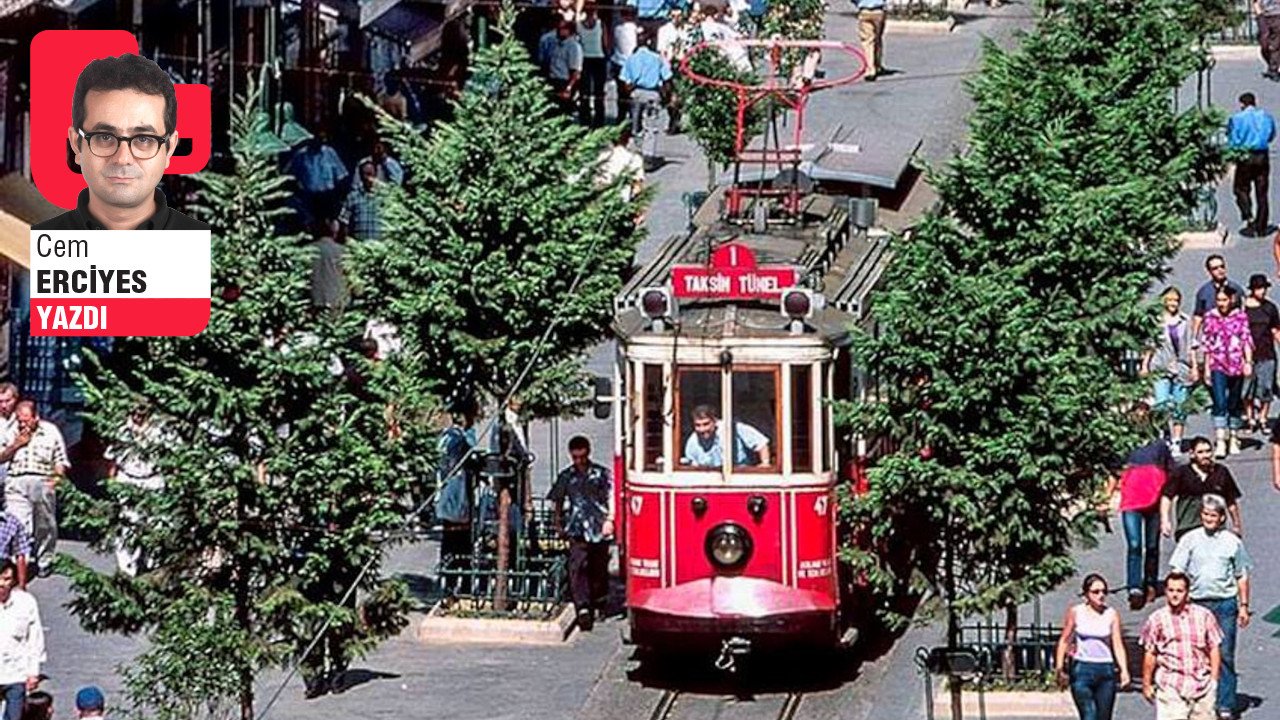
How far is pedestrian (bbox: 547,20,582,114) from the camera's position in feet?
160

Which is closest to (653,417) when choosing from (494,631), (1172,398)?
(494,631)

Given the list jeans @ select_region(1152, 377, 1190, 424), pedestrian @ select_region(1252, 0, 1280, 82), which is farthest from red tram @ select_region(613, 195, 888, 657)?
pedestrian @ select_region(1252, 0, 1280, 82)

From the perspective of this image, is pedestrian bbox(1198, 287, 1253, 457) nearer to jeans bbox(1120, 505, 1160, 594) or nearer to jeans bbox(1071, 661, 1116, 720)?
jeans bbox(1120, 505, 1160, 594)

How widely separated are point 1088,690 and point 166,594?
21.4ft

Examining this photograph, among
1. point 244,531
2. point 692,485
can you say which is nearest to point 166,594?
point 244,531

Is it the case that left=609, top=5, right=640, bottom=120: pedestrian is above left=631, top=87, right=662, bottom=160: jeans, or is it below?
above

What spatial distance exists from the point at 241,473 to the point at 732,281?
511 cm

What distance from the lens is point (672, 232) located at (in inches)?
1806

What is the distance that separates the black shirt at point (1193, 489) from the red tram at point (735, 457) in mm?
2715

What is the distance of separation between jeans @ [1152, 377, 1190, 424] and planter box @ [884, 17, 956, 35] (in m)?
21.9

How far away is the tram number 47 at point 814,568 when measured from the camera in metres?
30.5

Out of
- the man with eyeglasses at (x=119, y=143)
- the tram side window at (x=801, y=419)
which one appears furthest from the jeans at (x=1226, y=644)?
the man with eyeglasses at (x=119, y=143)

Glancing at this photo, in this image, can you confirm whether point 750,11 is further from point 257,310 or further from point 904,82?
point 257,310

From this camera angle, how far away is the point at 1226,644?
29.3 meters
